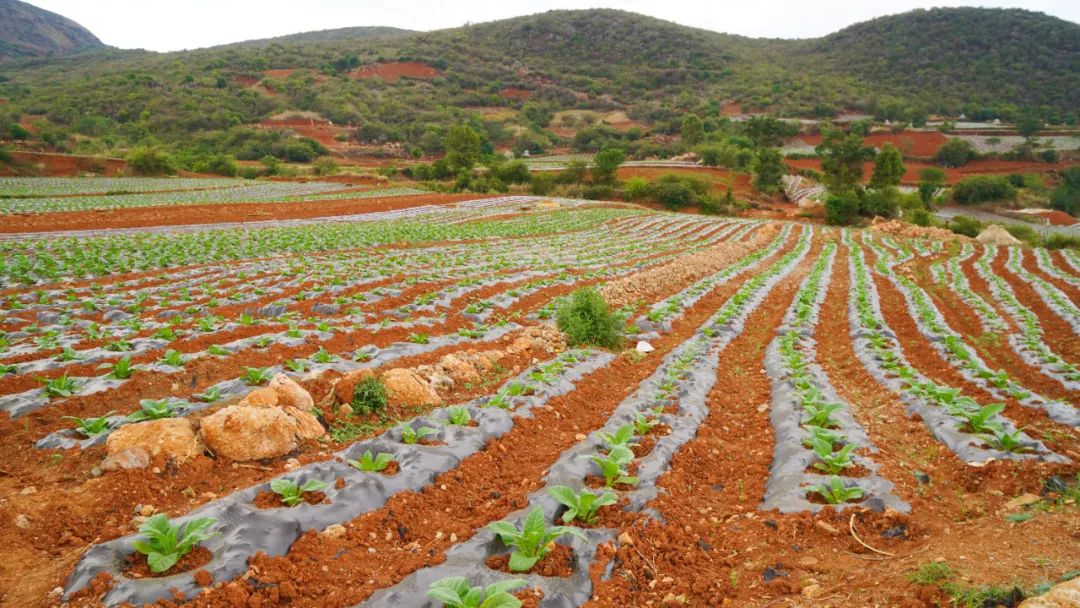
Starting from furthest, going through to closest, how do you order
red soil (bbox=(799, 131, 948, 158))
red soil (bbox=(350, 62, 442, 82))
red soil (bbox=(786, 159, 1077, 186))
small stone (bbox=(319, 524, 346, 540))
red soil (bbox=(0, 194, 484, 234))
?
red soil (bbox=(350, 62, 442, 82)), red soil (bbox=(799, 131, 948, 158)), red soil (bbox=(786, 159, 1077, 186)), red soil (bbox=(0, 194, 484, 234)), small stone (bbox=(319, 524, 346, 540))

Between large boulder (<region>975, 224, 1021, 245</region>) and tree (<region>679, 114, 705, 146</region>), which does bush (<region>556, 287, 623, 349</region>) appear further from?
tree (<region>679, 114, 705, 146</region>)

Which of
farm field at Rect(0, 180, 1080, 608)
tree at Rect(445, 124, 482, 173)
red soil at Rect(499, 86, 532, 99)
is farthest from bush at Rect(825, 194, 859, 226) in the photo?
red soil at Rect(499, 86, 532, 99)

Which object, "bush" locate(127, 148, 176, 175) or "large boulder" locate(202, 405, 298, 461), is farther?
"bush" locate(127, 148, 176, 175)

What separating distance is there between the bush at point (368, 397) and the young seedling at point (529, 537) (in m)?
3.18

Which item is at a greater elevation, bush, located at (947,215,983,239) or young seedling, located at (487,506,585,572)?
young seedling, located at (487,506,585,572)

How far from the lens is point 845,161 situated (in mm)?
51781

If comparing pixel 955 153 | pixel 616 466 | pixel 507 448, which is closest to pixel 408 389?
pixel 507 448

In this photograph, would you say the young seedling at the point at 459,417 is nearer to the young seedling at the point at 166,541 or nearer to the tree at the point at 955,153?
the young seedling at the point at 166,541

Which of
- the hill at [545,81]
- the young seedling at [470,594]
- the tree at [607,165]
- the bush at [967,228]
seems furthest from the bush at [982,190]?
the young seedling at [470,594]

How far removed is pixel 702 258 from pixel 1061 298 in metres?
11.6

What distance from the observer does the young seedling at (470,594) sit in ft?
9.21

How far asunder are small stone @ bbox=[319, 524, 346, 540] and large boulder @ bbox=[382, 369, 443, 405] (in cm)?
284

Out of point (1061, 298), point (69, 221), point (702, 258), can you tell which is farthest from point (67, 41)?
point (1061, 298)

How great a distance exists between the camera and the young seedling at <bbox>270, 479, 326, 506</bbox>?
159 inches
